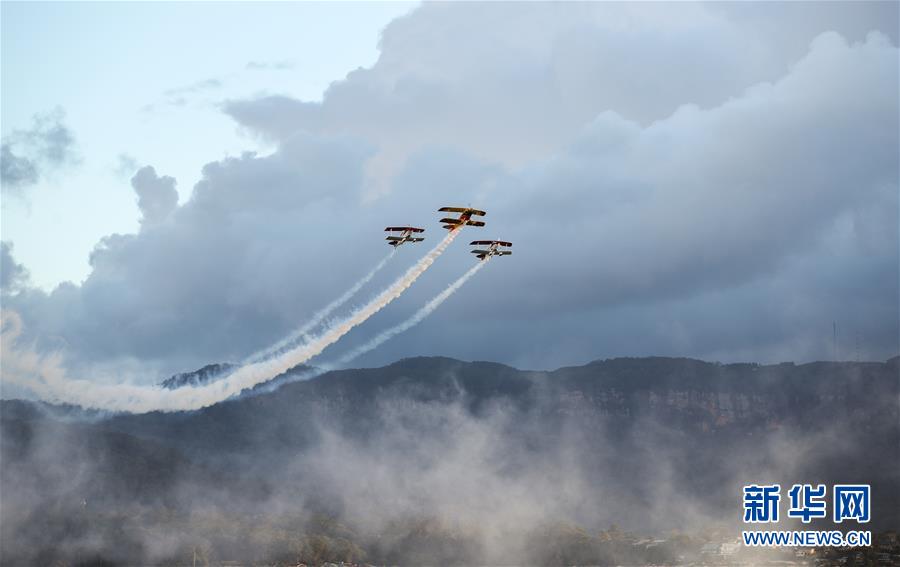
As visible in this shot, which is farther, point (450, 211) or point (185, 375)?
point (185, 375)

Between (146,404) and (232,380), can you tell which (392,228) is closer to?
(232,380)

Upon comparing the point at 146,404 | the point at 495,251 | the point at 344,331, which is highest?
the point at 495,251

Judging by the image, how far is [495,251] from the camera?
7106 inches

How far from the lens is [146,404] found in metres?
173

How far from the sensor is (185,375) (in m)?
182

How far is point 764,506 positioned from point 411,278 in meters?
70.9

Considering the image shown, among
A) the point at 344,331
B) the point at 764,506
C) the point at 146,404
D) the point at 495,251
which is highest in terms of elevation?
the point at 495,251

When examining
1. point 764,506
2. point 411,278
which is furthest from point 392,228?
point 764,506

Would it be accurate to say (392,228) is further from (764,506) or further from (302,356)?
(764,506)

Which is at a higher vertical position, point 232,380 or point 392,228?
point 392,228

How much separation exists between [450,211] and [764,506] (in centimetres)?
7423

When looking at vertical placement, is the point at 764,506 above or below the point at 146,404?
below

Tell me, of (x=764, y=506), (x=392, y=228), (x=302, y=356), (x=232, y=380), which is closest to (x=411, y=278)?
(x=392, y=228)

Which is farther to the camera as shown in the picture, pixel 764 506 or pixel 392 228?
pixel 764 506
